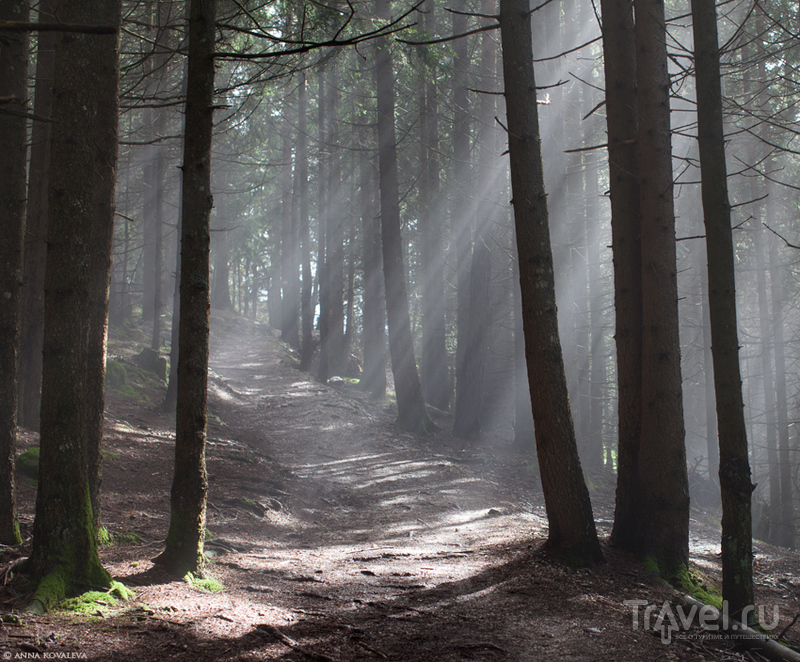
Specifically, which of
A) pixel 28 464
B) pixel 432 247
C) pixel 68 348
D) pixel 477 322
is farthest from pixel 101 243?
pixel 432 247

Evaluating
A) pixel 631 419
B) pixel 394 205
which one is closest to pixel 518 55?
pixel 631 419

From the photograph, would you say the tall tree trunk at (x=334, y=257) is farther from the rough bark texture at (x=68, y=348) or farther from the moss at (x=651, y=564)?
the moss at (x=651, y=564)

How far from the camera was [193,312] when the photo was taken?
472cm

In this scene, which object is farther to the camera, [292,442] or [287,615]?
[292,442]

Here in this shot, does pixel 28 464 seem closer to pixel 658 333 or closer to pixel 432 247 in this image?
pixel 658 333

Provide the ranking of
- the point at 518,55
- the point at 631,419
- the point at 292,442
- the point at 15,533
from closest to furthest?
the point at 15,533 → the point at 518,55 → the point at 631,419 → the point at 292,442

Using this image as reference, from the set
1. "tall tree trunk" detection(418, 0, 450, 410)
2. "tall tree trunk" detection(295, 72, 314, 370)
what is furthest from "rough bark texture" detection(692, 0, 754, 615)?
"tall tree trunk" detection(295, 72, 314, 370)

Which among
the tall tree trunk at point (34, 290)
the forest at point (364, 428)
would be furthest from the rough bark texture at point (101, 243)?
the tall tree trunk at point (34, 290)

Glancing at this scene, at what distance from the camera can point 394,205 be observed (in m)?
15.5

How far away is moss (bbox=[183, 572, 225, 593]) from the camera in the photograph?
462 cm

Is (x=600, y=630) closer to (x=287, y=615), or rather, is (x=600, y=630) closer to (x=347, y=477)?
(x=287, y=615)

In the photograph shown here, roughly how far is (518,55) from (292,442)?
33.5ft

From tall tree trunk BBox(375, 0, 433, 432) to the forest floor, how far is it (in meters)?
1.81

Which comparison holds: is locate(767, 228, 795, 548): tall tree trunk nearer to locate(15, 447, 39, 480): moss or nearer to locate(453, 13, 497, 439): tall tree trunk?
locate(453, 13, 497, 439): tall tree trunk
